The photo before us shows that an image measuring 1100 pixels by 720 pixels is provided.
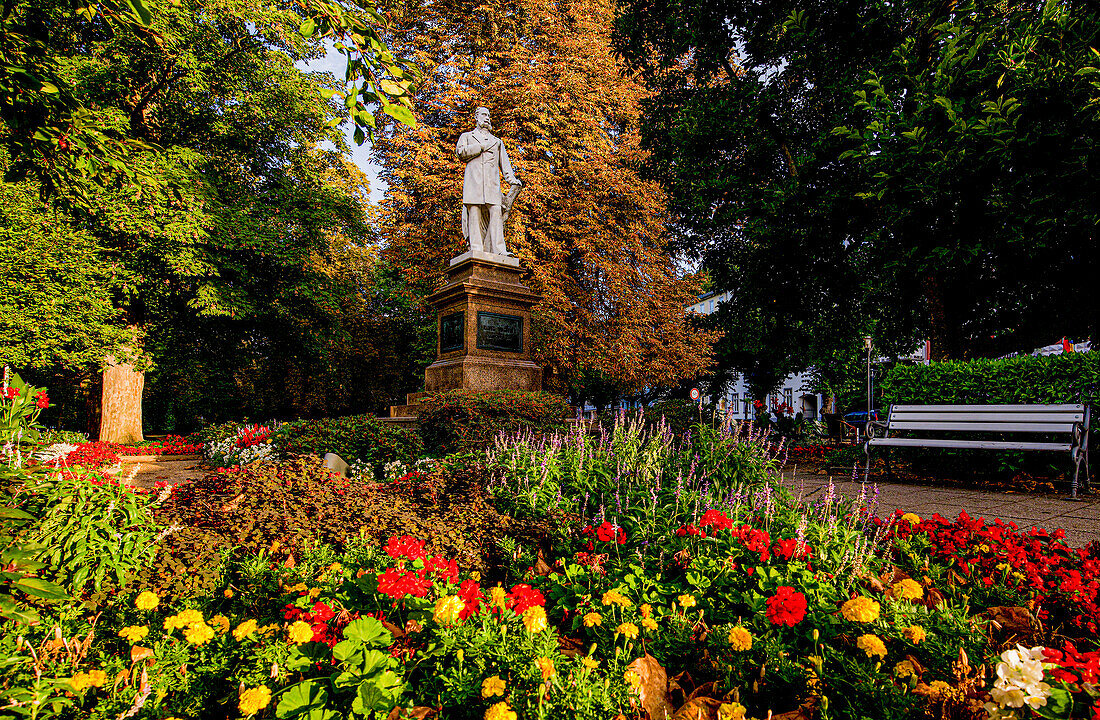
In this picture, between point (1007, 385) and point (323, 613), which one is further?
point (1007, 385)

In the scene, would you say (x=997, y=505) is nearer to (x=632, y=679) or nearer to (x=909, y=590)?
(x=909, y=590)

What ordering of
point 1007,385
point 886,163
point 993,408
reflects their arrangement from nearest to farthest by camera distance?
point 993,408 < point 1007,385 < point 886,163

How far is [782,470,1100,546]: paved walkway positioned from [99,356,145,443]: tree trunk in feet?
51.7

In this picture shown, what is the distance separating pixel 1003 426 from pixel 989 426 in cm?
13

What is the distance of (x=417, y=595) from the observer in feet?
6.42

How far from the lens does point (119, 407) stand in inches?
551

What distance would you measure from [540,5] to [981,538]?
18172mm

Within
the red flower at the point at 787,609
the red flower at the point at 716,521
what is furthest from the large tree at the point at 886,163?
the red flower at the point at 787,609

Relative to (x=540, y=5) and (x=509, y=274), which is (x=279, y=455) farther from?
(x=540, y=5)

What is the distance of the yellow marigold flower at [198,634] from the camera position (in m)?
1.75

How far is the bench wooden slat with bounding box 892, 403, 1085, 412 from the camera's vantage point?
575 centimetres

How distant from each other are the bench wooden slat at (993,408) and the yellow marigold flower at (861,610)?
576 centimetres

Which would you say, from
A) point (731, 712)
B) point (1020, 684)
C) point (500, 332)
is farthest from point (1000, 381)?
point (731, 712)

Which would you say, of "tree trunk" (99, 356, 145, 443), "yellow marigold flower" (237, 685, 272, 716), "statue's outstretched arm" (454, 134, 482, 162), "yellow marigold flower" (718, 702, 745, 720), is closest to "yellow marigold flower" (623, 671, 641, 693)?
Answer: "yellow marigold flower" (718, 702, 745, 720)
